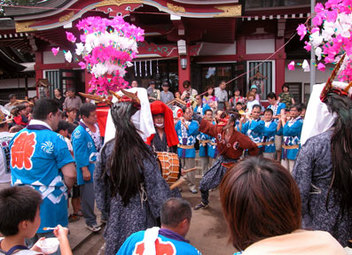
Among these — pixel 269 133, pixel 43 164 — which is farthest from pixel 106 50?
pixel 269 133

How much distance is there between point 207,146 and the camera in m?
7.03

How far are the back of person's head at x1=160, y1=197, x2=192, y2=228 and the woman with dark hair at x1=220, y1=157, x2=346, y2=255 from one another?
3.62ft

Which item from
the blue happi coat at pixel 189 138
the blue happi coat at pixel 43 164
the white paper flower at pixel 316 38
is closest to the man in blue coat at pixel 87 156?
the blue happi coat at pixel 43 164

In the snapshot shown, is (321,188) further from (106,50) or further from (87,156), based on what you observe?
(87,156)

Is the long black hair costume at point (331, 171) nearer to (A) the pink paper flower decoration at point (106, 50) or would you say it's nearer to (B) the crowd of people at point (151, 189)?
(B) the crowd of people at point (151, 189)

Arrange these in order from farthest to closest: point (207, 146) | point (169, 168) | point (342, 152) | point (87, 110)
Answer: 1. point (207, 146)
2. point (87, 110)
3. point (169, 168)
4. point (342, 152)

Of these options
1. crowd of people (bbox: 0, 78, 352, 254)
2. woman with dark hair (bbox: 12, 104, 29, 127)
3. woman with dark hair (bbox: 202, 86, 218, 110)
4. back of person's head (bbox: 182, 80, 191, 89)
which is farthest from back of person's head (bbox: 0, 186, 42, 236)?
back of person's head (bbox: 182, 80, 191, 89)

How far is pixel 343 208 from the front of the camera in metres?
2.16

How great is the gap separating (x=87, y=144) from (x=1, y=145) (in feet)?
3.46

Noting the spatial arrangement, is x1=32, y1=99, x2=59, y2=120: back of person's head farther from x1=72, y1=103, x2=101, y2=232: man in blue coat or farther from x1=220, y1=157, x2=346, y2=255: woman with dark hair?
x1=220, y1=157, x2=346, y2=255: woman with dark hair

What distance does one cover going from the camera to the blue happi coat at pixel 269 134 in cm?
684

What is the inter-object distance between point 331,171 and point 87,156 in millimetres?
3063

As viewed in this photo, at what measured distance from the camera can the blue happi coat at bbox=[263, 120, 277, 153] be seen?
22.5ft

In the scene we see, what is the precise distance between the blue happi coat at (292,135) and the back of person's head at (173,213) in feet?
16.1
